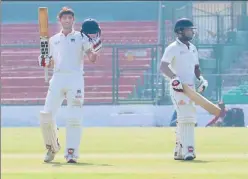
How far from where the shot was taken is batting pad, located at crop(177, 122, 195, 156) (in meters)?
9.69

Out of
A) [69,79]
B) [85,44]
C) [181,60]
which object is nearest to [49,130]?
[69,79]

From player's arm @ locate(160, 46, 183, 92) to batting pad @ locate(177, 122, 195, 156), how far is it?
431mm

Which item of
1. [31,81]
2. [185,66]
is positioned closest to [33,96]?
[31,81]

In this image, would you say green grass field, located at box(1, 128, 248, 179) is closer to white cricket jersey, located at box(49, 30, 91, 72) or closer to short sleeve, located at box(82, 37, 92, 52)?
white cricket jersey, located at box(49, 30, 91, 72)

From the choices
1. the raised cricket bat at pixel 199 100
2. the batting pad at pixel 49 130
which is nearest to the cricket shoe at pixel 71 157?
the batting pad at pixel 49 130

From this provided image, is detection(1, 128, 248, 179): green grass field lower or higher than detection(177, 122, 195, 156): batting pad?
lower

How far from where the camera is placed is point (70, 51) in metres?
9.33

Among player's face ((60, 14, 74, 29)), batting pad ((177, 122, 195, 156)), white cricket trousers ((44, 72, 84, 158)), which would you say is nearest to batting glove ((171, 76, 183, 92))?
batting pad ((177, 122, 195, 156))

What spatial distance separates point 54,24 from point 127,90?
7.98 metres

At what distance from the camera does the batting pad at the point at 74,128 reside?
926 cm

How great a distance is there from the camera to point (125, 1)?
33188 millimetres

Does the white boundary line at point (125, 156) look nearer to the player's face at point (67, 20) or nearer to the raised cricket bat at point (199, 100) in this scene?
the raised cricket bat at point (199, 100)

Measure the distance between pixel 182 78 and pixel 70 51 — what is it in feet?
4.53

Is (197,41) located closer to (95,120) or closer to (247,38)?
(247,38)
